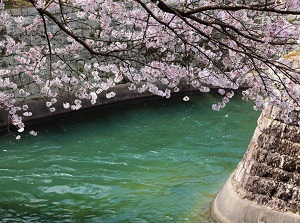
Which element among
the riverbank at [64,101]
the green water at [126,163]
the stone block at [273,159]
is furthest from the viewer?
the riverbank at [64,101]

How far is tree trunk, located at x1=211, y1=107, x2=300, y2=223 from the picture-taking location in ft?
19.6

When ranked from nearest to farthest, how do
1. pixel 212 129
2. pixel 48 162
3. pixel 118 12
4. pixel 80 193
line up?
pixel 118 12, pixel 80 193, pixel 48 162, pixel 212 129

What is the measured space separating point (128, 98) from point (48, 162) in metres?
3.83

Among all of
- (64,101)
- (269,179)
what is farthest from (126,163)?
(269,179)

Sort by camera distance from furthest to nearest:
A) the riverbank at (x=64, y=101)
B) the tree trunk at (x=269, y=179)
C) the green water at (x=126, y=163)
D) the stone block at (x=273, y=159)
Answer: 1. the riverbank at (x=64, y=101)
2. the green water at (x=126, y=163)
3. the stone block at (x=273, y=159)
4. the tree trunk at (x=269, y=179)

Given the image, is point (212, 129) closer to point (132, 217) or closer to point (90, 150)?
point (90, 150)

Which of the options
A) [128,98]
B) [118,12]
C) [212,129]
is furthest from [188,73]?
[128,98]

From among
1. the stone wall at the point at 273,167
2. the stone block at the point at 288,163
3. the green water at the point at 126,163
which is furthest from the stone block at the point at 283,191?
the green water at the point at 126,163

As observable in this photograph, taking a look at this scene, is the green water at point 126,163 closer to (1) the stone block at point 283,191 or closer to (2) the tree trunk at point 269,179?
(2) the tree trunk at point 269,179

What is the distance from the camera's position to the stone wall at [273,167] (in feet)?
19.7

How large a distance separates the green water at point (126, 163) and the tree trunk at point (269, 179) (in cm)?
67

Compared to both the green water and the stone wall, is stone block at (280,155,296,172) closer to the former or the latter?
the stone wall

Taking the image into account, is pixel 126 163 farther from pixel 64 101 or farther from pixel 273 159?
pixel 273 159

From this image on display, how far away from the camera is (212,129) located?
1102cm
